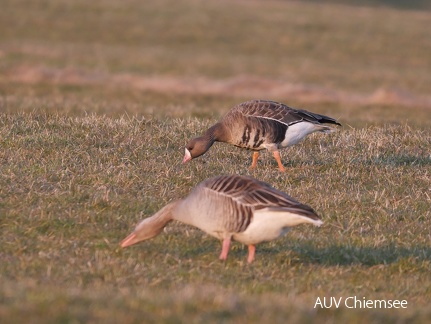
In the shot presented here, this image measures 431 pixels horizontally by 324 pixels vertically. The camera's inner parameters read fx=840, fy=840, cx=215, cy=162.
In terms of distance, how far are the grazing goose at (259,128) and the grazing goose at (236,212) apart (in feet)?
9.62

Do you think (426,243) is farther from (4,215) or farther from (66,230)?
(4,215)

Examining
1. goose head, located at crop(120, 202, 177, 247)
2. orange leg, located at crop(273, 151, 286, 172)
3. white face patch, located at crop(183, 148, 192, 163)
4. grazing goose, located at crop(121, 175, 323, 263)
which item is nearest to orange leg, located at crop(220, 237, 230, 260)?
grazing goose, located at crop(121, 175, 323, 263)

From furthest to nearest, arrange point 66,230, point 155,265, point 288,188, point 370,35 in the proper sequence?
point 370,35 < point 288,188 < point 66,230 < point 155,265

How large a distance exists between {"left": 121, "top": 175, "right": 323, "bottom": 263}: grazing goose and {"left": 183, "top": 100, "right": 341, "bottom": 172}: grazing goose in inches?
Answer: 115

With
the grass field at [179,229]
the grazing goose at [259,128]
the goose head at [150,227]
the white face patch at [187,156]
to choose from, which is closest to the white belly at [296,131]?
the grazing goose at [259,128]

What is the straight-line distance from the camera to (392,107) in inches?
1039

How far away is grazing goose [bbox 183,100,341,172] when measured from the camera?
10805mm

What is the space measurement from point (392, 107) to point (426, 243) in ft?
59.1

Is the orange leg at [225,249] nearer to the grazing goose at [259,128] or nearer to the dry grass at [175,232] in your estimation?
the dry grass at [175,232]

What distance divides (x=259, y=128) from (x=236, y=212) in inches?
140

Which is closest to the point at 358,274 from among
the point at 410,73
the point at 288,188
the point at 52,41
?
the point at 288,188

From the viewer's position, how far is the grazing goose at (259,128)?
10805mm

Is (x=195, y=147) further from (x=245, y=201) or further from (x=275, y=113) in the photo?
(x=245, y=201)

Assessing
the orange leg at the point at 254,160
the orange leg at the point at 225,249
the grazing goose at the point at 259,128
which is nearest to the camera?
the orange leg at the point at 225,249
